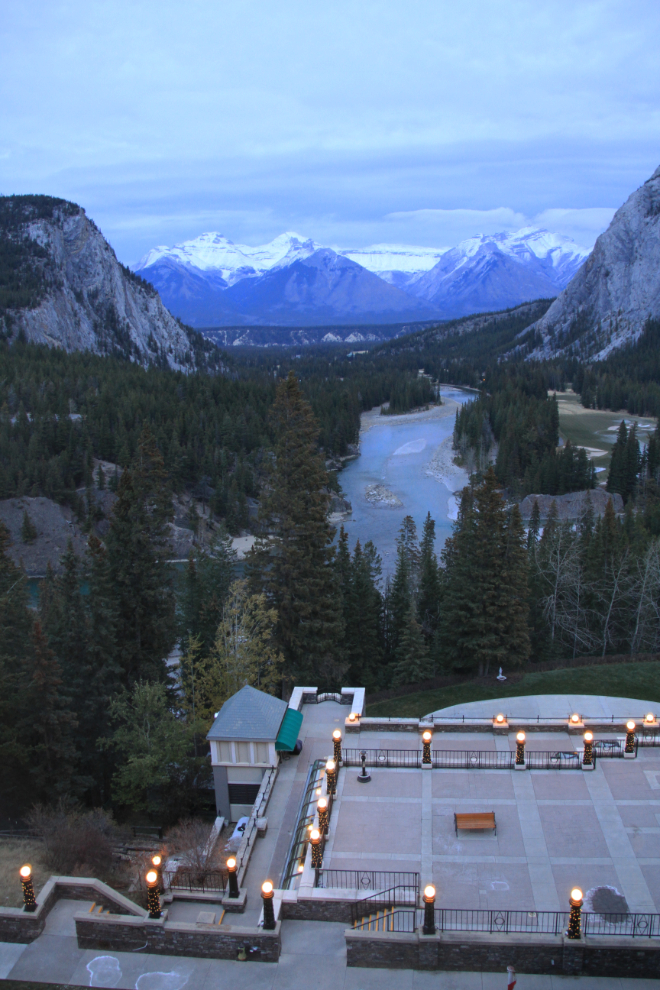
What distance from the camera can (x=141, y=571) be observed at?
28.5m

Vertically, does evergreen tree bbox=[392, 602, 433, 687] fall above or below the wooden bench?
below

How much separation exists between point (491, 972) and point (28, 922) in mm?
8876

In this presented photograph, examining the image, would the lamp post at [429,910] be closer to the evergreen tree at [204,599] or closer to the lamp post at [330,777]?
the lamp post at [330,777]

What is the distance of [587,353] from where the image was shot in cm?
19000

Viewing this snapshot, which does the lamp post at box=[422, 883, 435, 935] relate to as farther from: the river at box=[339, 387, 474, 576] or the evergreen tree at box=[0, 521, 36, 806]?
the river at box=[339, 387, 474, 576]

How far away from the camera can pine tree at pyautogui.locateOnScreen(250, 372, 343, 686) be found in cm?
2895

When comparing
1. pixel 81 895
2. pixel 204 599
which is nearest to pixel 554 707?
pixel 204 599

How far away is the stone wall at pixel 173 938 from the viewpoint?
527 inches

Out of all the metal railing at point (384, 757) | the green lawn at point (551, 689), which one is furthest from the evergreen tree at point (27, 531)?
the metal railing at point (384, 757)

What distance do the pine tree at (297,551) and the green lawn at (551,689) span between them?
12.8ft

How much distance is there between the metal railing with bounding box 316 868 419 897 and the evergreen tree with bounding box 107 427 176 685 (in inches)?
590

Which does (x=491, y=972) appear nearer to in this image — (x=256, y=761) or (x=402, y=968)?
(x=402, y=968)

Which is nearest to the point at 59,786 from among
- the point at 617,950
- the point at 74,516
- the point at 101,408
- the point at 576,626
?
the point at 617,950

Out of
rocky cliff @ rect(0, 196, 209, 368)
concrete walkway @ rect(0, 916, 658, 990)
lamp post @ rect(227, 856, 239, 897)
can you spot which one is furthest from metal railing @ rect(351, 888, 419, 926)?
rocky cliff @ rect(0, 196, 209, 368)
